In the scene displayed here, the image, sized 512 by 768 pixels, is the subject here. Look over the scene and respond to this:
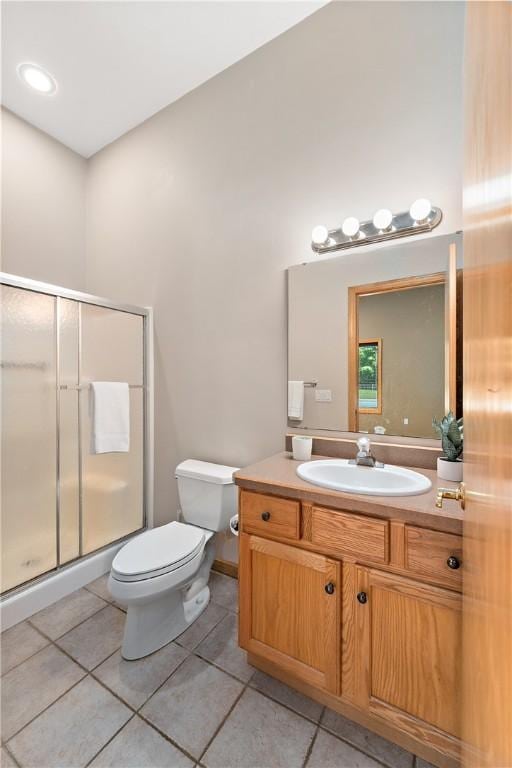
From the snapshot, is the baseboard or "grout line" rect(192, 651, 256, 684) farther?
the baseboard

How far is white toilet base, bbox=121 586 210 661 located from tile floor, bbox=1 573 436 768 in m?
0.03

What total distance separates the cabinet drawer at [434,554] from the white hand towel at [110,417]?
5.61ft

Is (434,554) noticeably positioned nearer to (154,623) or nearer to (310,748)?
(310,748)

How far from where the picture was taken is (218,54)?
1894mm

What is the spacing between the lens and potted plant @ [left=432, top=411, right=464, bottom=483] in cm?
119

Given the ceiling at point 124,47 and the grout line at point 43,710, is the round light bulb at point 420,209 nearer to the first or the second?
the ceiling at point 124,47

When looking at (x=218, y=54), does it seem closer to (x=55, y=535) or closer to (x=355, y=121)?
(x=355, y=121)

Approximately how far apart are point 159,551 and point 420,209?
6.25 ft

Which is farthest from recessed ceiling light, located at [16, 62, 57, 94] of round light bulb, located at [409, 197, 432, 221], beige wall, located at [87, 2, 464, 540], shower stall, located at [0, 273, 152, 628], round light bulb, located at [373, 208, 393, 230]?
round light bulb, located at [409, 197, 432, 221]

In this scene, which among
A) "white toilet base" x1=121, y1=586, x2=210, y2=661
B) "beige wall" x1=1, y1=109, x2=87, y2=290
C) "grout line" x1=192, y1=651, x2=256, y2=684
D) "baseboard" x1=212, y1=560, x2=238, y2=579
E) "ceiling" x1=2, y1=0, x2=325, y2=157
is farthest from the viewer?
"beige wall" x1=1, y1=109, x2=87, y2=290

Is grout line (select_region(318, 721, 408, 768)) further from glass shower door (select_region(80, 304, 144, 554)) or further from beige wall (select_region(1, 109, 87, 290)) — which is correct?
beige wall (select_region(1, 109, 87, 290))

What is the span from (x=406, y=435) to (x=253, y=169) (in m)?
1.68

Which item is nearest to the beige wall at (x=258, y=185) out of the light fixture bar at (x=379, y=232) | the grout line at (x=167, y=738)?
the light fixture bar at (x=379, y=232)

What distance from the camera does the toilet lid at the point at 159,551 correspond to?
137cm
